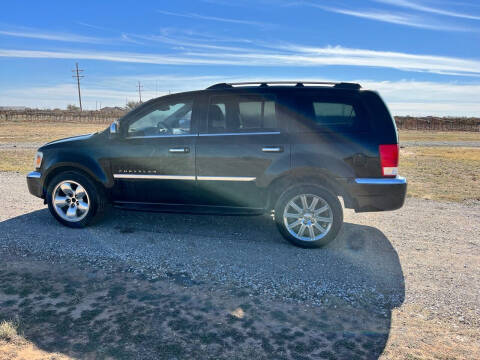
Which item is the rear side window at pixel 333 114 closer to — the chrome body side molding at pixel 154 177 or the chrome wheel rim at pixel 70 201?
the chrome body side molding at pixel 154 177

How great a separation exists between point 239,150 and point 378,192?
181 centimetres

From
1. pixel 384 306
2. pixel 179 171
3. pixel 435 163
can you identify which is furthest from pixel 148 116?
pixel 435 163

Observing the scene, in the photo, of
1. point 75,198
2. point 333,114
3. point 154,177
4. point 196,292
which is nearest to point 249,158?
point 333,114

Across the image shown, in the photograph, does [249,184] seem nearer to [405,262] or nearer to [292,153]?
[292,153]

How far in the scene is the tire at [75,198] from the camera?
536 centimetres

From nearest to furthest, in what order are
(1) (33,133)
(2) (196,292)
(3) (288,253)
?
(2) (196,292), (3) (288,253), (1) (33,133)

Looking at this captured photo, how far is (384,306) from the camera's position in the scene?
3.30m

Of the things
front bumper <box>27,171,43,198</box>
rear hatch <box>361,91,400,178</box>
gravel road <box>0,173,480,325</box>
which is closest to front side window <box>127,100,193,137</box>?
gravel road <box>0,173,480,325</box>

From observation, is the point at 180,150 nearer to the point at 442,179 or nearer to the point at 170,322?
the point at 170,322

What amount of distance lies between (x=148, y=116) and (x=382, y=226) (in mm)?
3901

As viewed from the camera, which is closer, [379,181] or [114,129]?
[379,181]

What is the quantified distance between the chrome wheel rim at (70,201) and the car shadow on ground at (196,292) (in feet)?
0.90

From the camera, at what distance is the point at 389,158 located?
14.6 feet

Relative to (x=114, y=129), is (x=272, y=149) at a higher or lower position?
lower
